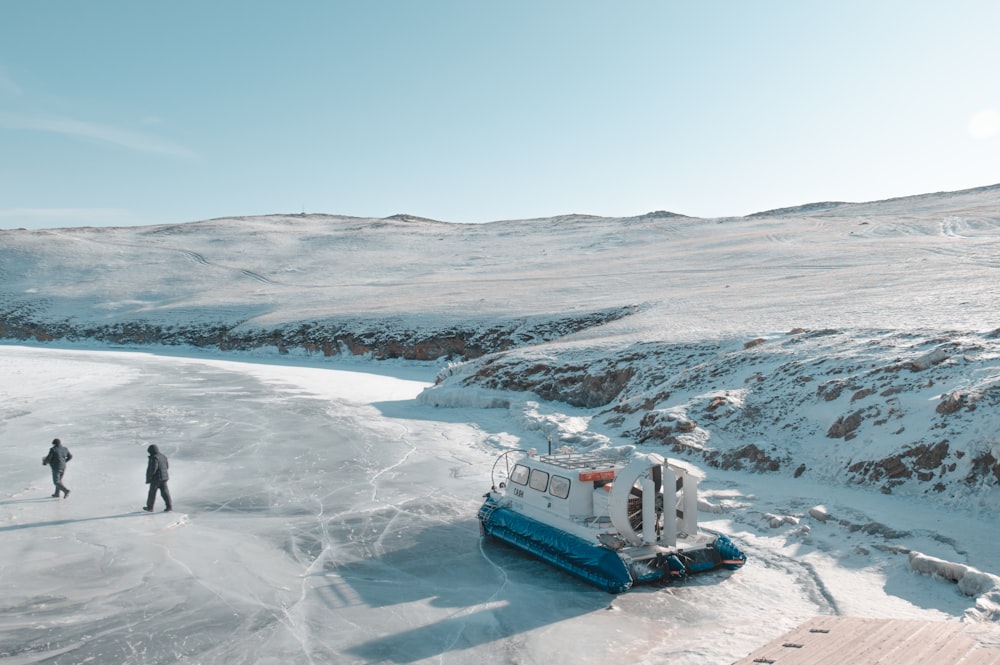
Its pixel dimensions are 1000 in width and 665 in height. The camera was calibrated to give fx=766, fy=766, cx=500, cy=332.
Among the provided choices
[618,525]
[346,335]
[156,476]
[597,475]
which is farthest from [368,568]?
[346,335]

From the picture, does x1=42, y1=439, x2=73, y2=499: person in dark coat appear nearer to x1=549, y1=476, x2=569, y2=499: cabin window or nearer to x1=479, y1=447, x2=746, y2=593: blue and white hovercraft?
x1=479, y1=447, x2=746, y2=593: blue and white hovercraft

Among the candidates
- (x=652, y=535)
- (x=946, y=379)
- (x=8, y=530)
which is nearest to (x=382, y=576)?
(x=652, y=535)

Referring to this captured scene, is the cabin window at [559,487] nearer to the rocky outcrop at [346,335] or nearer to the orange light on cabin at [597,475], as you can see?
the orange light on cabin at [597,475]

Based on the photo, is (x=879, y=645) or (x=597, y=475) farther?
(x=597, y=475)

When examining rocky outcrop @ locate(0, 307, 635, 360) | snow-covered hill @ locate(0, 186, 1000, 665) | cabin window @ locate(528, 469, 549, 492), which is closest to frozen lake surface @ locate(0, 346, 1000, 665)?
snow-covered hill @ locate(0, 186, 1000, 665)

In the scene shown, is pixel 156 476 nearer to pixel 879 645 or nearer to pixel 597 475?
pixel 597 475
